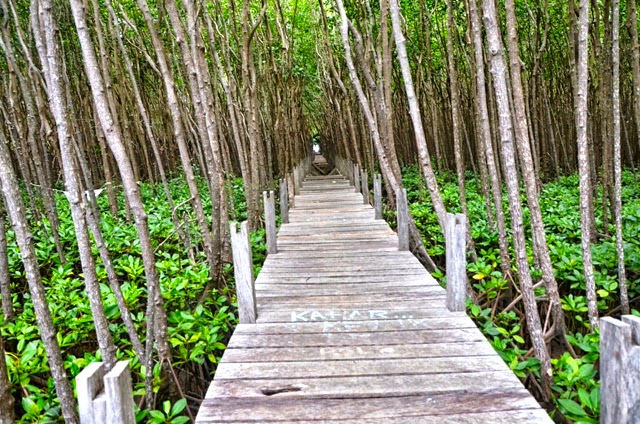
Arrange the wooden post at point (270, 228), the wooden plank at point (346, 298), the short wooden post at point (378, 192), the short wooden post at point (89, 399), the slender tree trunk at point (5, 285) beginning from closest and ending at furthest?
1. the short wooden post at point (89, 399)
2. the wooden plank at point (346, 298)
3. the slender tree trunk at point (5, 285)
4. the wooden post at point (270, 228)
5. the short wooden post at point (378, 192)

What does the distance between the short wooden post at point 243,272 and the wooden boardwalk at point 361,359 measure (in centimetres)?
11

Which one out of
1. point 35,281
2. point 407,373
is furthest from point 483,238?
point 35,281

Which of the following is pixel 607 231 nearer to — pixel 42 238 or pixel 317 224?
pixel 317 224

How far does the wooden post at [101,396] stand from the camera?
4.31 ft

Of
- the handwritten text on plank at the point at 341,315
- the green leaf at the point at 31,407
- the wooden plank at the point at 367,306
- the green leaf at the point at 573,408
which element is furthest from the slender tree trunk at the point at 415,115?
the green leaf at the point at 31,407

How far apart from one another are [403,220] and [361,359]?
296 cm

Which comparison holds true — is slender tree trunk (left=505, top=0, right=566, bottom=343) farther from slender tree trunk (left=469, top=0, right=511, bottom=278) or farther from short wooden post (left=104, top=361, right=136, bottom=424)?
short wooden post (left=104, top=361, right=136, bottom=424)

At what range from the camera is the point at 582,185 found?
364 centimetres

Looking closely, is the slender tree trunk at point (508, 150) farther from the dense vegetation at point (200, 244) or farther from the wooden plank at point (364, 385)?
the wooden plank at point (364, 385)

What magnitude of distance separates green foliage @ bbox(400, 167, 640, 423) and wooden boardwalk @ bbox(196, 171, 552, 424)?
0.41 metres

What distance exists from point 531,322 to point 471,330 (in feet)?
1.53

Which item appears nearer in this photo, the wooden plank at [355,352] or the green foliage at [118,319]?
the wooden plank at [355,352]

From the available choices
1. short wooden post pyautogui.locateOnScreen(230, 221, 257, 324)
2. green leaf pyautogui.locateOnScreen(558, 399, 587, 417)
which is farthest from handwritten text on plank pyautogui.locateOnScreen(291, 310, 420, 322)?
green leaf pyautogui.locateOnScreen(558, 399, 587, 417)

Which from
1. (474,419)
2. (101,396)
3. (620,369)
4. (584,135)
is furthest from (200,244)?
(620,369)
